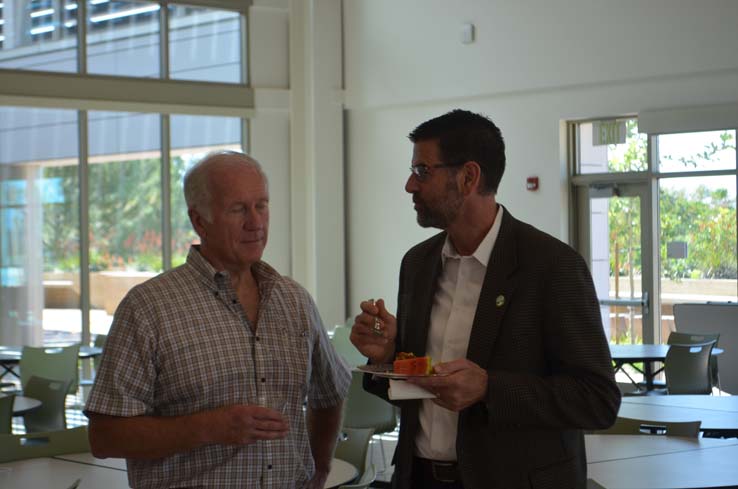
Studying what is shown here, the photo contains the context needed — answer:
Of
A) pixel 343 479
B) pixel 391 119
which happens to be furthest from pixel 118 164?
pixel 343 479

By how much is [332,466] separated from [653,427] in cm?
177

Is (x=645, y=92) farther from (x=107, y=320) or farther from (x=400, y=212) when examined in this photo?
(x=107, y=320)

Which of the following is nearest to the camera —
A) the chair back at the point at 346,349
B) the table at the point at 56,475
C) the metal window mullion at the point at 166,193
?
the table at the point at 56,475

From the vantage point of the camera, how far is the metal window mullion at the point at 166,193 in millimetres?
11906

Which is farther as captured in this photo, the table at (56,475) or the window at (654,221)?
the window at (654,221)

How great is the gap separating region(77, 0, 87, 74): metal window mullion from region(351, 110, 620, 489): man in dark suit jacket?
979 centimetres

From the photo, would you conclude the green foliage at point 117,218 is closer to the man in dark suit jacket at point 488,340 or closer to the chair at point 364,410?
the chair at point 364,410

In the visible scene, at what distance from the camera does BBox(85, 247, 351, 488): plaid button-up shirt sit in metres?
2.24

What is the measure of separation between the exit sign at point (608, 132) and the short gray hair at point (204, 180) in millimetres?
8578

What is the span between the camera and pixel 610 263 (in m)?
10.7

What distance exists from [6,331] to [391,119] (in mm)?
5300

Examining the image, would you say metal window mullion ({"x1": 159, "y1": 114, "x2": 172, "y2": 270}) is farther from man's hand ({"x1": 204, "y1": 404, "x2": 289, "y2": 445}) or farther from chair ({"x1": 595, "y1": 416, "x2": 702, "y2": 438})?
man's hand ({"x1": 204, "y1": 404, "x2": 289, "y2": 445})

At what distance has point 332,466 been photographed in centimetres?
423

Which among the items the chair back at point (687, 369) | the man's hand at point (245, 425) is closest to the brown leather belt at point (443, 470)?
the man's hand at point (245, 425)
